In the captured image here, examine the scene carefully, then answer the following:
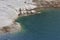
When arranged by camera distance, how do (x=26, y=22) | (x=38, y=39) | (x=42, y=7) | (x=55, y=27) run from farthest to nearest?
(x=42, y=7) < (x=26, y=22) < (x=55, y=27) < (x=38, y=39)

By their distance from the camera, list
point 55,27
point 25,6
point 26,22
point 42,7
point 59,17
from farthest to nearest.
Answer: point 42,7 → point 25,6 → point 59,17 → point 26,22 → point 55,27

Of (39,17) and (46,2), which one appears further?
(46,2)

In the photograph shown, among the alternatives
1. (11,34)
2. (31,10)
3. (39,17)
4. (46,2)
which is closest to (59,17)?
(39,17)

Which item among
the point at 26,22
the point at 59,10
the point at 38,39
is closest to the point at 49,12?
the point at 59,10

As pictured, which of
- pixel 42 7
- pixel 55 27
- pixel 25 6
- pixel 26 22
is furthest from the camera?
pixel 42 7

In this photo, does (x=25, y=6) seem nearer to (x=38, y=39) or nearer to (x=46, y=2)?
(x=46, y=2)

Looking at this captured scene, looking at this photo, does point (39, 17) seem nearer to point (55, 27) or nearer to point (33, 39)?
point (55, 27)

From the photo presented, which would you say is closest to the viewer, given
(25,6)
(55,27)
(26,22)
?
(55,27)
